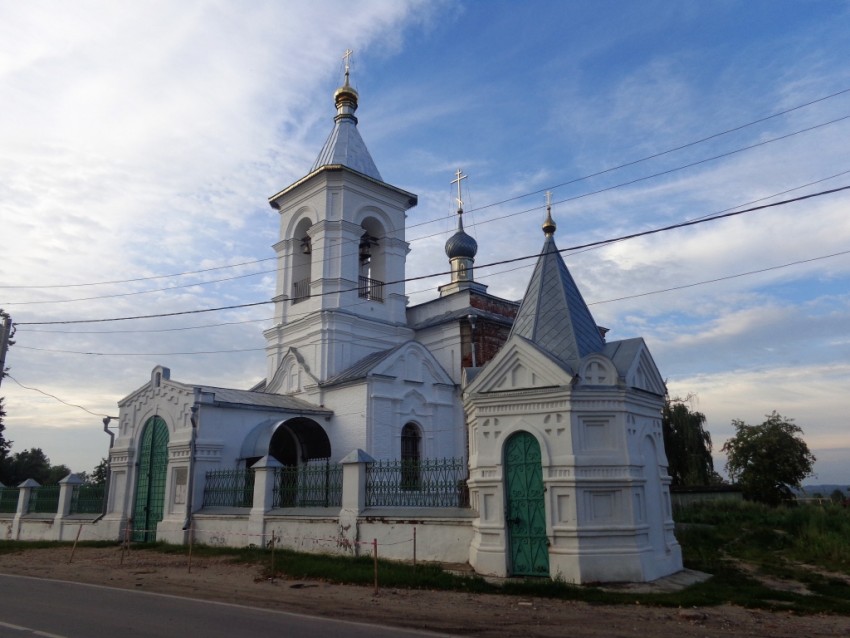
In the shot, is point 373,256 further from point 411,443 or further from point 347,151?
point 411,443

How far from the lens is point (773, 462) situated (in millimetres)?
24406

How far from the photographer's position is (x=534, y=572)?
9.80 metres

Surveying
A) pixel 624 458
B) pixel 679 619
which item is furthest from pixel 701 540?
pixel 679 619

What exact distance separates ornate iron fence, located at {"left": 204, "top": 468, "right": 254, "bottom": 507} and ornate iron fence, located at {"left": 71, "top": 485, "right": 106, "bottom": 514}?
4.51m

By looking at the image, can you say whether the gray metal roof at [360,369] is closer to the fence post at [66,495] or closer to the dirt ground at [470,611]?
the fence post at [66,495]

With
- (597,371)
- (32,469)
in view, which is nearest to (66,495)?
(597,371)

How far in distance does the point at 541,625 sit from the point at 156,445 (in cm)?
1359

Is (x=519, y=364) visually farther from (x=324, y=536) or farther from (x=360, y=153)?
(x=360, y=153)

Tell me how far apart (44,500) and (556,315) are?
17195mm

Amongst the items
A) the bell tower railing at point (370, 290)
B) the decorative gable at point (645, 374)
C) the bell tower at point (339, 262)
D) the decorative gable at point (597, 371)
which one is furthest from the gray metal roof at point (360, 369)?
the decorative gable at point (597, 371)

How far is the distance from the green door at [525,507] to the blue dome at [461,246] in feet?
56.7

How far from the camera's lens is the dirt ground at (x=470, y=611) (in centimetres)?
684

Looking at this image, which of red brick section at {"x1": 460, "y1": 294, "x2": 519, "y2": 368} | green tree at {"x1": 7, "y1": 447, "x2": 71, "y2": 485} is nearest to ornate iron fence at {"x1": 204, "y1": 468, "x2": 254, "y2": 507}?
→ red brick section at {"x1": 460, "y1": 294, "x2": 519, "y2": 368}

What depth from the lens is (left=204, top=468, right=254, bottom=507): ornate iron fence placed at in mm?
15039
